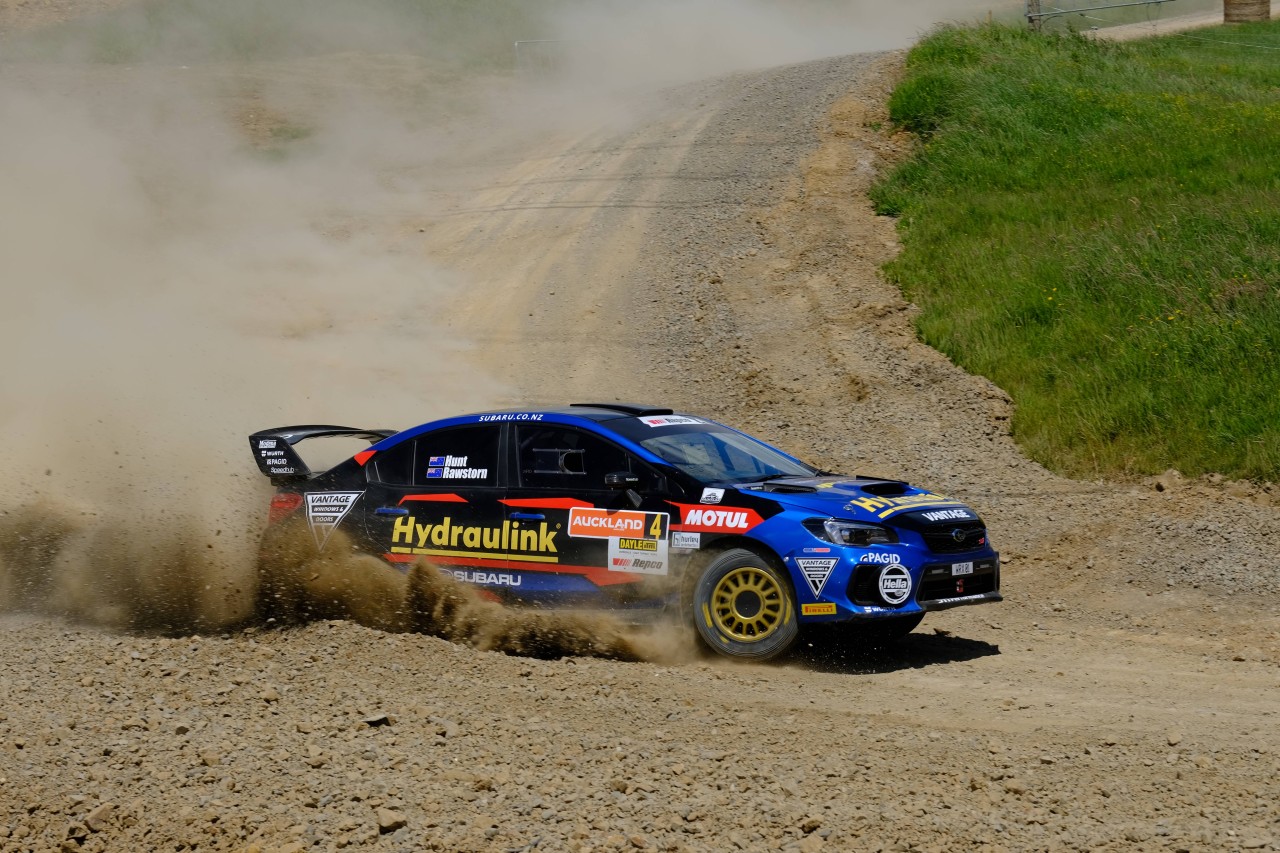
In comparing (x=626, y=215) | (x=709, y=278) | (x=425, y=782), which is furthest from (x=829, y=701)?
(x=626, y=215)

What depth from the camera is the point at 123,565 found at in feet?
32.0

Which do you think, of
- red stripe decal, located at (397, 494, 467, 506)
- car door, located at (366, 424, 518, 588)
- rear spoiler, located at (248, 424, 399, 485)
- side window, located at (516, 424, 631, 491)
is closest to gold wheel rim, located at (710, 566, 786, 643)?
side window, located at (516, 424, 631, 491)

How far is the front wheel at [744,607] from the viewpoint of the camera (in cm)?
789

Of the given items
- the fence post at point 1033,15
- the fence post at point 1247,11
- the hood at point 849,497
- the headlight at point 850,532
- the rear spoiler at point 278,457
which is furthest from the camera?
the fence post at point 1247,11

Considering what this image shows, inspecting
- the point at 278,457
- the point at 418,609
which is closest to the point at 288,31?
the point at 278,457

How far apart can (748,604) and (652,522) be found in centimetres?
81

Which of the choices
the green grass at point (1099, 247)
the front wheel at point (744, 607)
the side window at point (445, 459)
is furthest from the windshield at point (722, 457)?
the green grass at point (1099, 247)

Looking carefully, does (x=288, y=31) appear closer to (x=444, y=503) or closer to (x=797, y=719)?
(x=444, y=503)

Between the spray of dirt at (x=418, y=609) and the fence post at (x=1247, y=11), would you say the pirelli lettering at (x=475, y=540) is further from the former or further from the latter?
the fence post at (x=1247, y=11)

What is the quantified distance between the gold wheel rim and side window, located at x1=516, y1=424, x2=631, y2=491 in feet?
3.47

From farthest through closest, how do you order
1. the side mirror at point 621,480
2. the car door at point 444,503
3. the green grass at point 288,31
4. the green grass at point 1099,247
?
1. the green grass at point 288,31
2. the green grass at point 1099,247
3. the car door at point 444,503
4. the side mirror at point 621,480

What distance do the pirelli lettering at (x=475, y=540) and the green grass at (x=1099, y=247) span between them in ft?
21.4

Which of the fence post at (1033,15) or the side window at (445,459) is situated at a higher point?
the fence post at (1033,15)

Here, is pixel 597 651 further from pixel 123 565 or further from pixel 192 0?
pixel 192 0
